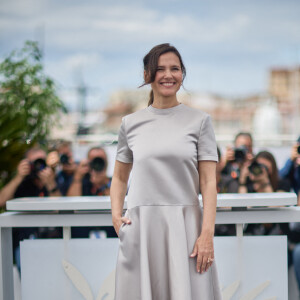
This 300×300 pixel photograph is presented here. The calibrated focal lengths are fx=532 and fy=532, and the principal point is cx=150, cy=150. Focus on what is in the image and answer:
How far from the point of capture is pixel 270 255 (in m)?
2.46

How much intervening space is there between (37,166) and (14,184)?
265mm

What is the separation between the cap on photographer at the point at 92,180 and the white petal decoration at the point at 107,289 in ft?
4.04

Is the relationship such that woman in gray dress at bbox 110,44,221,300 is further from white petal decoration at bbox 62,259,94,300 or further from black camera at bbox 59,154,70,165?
black camera at bbox 59,154,70,165

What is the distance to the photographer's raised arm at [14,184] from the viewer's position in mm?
3221

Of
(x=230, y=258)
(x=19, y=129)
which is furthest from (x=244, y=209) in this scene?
(x=19, y=129)

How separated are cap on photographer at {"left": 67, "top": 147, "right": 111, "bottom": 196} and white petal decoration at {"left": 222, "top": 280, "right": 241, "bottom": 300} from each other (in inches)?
56.1

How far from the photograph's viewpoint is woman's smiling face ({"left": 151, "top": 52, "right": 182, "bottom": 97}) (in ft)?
6.28

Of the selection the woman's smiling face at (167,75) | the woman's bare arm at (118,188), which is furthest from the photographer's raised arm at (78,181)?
the woman's smiling face at (167,75)

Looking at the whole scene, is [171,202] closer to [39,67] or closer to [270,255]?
[270,255]

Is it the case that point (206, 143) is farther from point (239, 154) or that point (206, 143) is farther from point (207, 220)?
point (239, 154)

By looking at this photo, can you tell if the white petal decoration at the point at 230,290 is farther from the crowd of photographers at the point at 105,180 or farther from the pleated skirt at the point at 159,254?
the crowd of photographers at the point at 105,180

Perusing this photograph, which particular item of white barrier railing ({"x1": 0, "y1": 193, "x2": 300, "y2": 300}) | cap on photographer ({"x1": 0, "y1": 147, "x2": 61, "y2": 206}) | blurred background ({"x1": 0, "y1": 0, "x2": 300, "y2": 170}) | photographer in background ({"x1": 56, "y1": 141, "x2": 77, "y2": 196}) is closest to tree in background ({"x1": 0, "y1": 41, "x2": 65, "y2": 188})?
photographer in background ({"x1": 56, "y1": 141, "x2": 77, "y2": 196})

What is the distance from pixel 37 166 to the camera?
3.46 m

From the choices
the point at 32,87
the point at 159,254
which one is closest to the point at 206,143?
the point at 159,254
